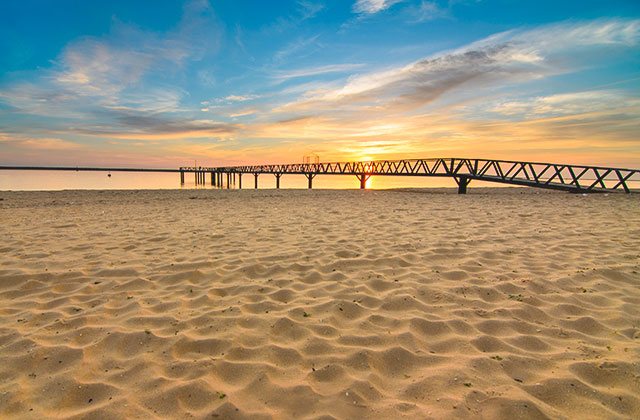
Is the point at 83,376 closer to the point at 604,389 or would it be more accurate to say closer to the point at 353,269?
the point at 353,269

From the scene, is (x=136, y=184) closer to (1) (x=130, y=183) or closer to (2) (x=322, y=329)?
(1) (x=130, y=183)

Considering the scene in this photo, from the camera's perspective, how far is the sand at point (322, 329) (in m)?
2.27

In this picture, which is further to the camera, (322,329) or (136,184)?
(136,184)

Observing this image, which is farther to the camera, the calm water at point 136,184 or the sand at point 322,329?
the calm water at point 136,184

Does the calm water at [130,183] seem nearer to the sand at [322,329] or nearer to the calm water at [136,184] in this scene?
the calm water at [136,184]

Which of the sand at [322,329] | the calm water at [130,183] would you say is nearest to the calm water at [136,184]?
the calm water at [130,183]

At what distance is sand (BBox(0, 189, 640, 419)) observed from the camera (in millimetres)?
2266

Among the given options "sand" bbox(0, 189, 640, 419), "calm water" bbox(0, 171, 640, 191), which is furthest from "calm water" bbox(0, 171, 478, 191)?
"sand" bbox(0, 189, 640, 419)

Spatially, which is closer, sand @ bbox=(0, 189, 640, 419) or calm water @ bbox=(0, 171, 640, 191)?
sand @ bbox=(0, 189, 640, 419)

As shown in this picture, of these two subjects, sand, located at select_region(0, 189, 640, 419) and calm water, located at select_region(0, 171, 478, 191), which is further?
calm water, located at select_region(0, 171, 478, 191)

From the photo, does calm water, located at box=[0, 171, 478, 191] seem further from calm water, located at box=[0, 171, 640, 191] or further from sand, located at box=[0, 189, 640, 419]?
sand, located at box=[0, 189, 640, 419]

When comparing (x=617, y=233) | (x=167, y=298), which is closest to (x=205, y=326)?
(x=167, y=298)

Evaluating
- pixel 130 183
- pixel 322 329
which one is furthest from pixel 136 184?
pixel 322 329

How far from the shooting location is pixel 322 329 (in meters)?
3.21
